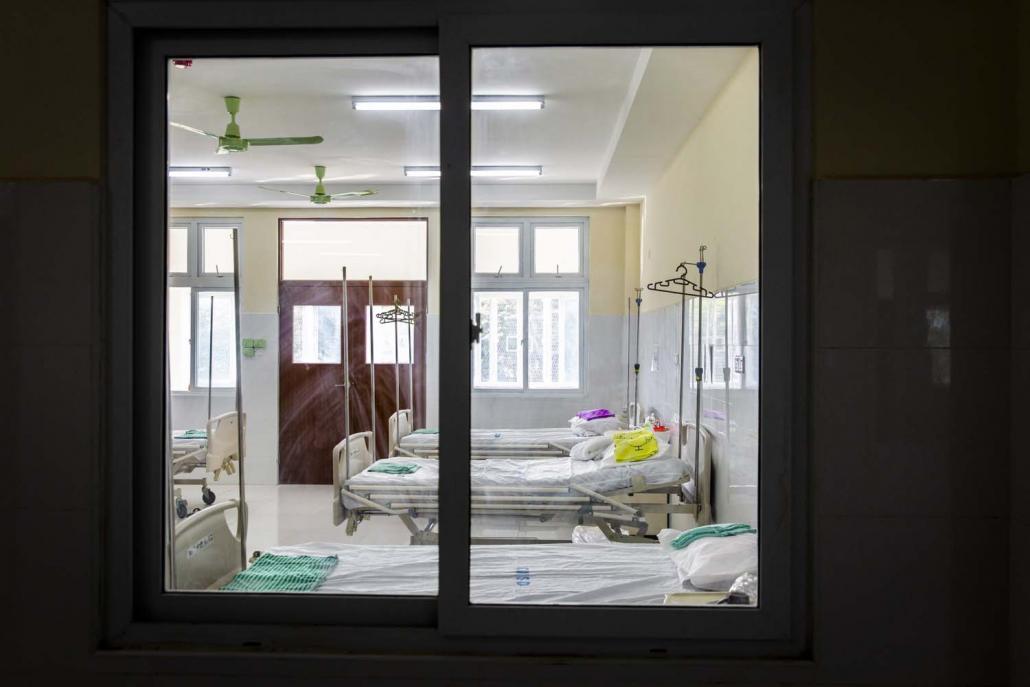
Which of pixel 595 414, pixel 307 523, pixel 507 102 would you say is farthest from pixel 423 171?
pixel 307 523

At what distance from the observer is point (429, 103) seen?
1743mm

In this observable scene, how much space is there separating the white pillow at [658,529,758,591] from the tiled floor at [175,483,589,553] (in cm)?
35

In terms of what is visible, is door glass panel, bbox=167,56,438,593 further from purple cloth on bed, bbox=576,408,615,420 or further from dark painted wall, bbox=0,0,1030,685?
dark painted wall, bbox=0,0,1030,685

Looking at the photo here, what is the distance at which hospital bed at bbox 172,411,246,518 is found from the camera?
1816 mm

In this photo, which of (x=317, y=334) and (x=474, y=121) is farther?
(x=317, y=334)

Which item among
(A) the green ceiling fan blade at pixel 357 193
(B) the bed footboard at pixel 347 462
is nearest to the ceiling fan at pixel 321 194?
(A) the green ceiling fan blade at pixel 357 193

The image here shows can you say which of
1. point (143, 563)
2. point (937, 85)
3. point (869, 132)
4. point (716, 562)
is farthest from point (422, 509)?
point (937, 85)

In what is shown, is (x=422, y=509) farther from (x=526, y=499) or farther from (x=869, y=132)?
(x=869, y=132)

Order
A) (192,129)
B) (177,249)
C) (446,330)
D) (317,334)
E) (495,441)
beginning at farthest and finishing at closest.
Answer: (317,334) < (192,129) < (495,441) < (177,249) < (446,330)

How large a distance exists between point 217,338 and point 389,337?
723 mm

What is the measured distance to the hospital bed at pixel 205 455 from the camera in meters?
1.82

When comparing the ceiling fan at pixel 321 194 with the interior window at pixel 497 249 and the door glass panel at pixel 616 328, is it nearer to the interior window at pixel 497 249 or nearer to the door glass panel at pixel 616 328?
the door glass panel at pixel 616 328

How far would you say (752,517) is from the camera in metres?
1.71

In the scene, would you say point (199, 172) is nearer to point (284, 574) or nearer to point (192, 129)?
point (192, 129)
